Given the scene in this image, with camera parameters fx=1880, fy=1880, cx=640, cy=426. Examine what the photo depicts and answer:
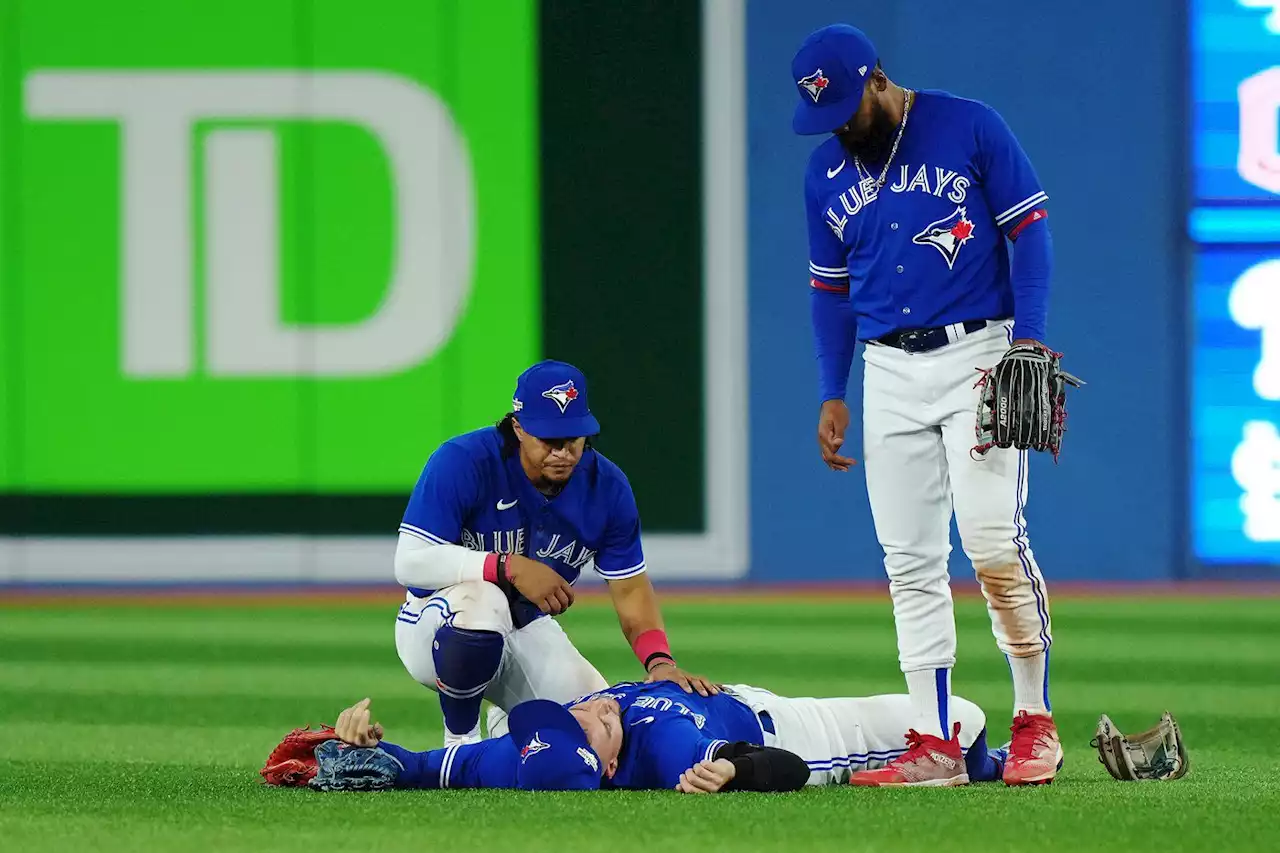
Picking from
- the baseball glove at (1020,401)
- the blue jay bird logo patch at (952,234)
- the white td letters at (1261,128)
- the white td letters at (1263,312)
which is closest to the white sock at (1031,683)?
the baseball glove at (1020,401)

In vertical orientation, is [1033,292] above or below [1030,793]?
above

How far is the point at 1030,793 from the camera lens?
4.57 m

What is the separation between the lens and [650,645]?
523 centimetres

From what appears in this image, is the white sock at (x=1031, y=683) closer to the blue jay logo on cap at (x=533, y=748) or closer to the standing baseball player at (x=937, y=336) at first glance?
the standing baseball player at (x=937, y=336)

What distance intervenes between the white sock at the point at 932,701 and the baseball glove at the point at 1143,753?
1.35 ft

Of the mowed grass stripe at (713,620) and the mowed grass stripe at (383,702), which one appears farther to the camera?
the mowed grass stripe at (713,620)

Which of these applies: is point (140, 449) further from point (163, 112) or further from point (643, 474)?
point (643, 474)

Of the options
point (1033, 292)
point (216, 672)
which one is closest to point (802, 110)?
point (1033, 292)

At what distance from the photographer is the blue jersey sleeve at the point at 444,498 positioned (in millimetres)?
5129

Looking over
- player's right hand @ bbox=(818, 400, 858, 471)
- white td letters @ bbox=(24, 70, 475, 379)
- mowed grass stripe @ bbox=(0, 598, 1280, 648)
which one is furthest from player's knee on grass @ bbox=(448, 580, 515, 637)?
white td letters @ bbox=(24, 70, 475, 379)

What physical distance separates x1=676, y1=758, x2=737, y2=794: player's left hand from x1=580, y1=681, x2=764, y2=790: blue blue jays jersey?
0.07 meters

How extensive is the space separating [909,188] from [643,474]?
8.56 m

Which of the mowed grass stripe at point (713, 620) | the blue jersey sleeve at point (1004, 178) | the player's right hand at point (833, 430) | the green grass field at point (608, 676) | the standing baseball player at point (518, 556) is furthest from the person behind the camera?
the mowed grass stripe at point (713, 620)

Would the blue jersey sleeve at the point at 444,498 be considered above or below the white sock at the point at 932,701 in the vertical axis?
above
